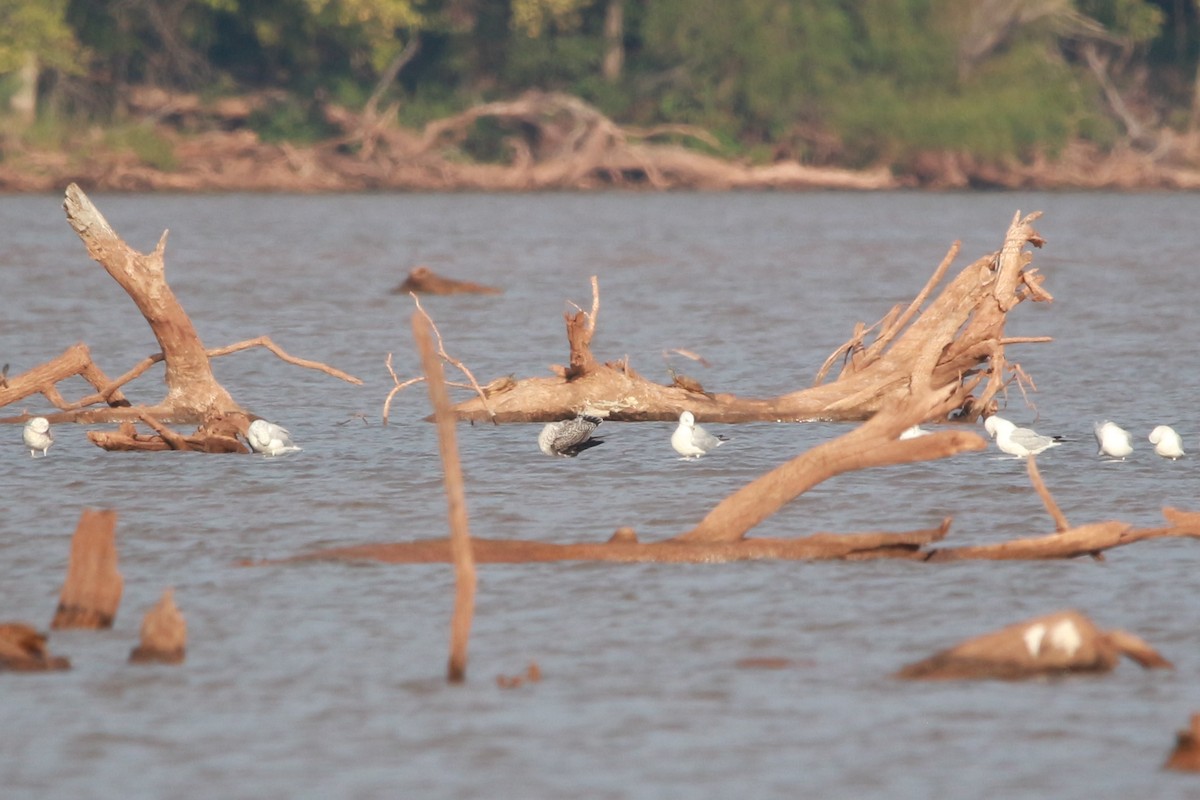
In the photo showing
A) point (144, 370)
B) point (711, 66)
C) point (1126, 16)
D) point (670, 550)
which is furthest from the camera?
point (1126, 16)

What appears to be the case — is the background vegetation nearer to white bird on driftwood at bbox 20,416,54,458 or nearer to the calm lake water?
the calm lake water

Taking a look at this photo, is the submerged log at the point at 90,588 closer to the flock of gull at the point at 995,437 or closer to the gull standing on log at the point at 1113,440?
the flock of gull at the point at 995,437

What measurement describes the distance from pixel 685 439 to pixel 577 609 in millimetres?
4825

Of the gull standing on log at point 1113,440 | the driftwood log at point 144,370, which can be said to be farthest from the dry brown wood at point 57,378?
the gull standing on log at point 1113,440

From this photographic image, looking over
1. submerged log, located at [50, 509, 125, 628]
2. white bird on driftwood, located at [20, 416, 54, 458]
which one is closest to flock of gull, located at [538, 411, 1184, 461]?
white bird on driftwood, located at [20, 416, 54, 458]

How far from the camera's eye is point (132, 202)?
188 ft

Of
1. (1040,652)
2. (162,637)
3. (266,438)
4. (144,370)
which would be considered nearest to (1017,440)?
(266,438)

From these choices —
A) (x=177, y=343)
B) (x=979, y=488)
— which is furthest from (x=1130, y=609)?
(x=177, y=343)

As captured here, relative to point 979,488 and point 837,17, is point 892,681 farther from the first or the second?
point 837,17

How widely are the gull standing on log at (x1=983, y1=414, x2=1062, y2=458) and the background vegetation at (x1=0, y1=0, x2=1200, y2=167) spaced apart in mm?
47978

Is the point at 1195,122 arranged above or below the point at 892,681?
below

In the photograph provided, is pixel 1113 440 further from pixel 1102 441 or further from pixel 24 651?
pixel 24 651

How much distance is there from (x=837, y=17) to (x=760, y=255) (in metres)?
26.0

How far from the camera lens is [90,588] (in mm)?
9273
